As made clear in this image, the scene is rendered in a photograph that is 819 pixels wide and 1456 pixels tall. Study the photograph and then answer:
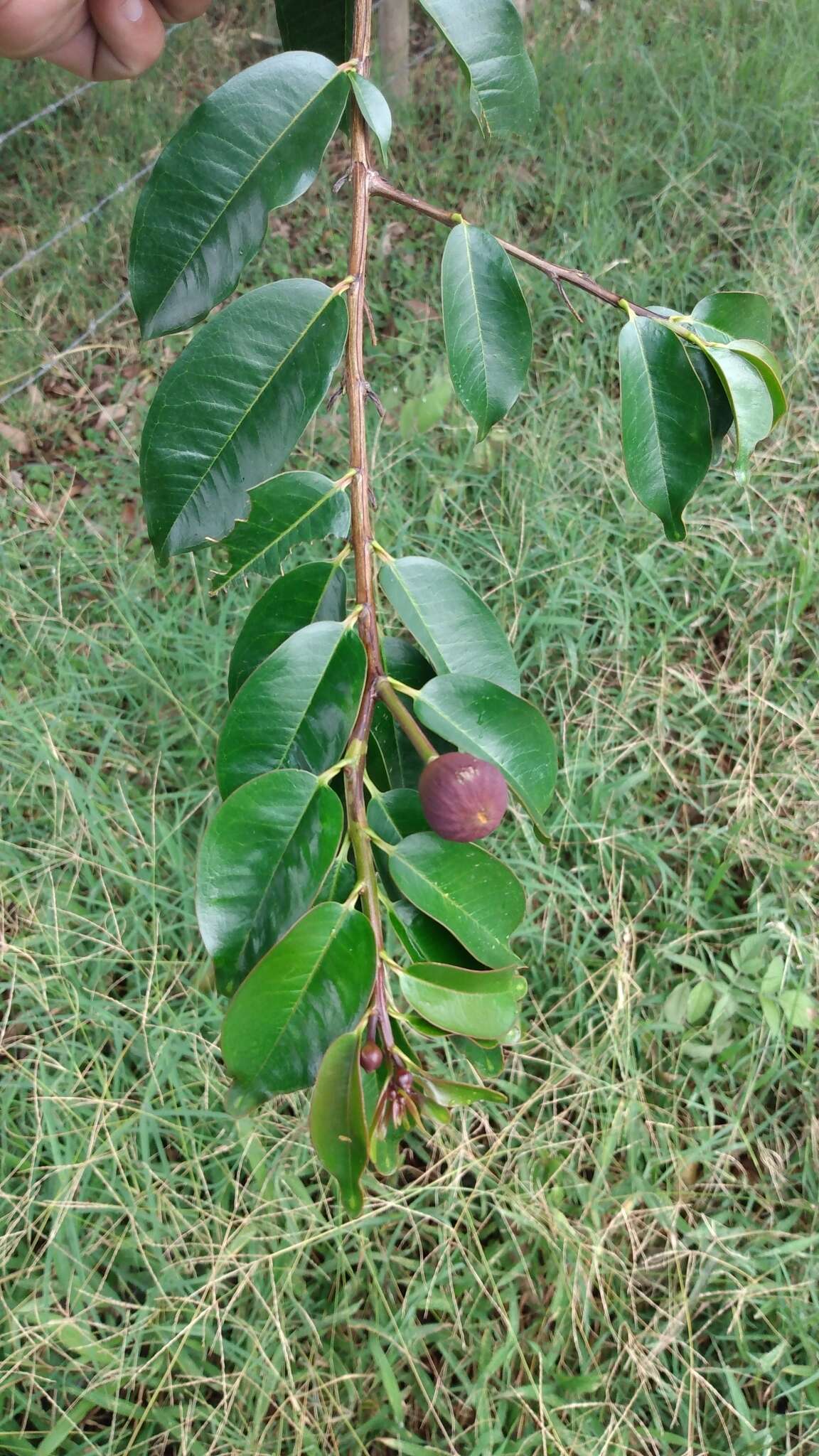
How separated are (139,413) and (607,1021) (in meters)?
1.71

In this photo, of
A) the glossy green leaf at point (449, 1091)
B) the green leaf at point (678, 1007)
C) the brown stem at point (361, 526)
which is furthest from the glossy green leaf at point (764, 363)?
the green leaf at point (678, 1007)

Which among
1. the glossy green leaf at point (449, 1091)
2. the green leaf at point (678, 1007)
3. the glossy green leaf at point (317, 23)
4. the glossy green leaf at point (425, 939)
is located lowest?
the green leaf at point (678, 1007)

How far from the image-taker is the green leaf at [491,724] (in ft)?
1.82

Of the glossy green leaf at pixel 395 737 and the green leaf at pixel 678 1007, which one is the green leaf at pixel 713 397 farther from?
the green leaf at pixel 678 1007

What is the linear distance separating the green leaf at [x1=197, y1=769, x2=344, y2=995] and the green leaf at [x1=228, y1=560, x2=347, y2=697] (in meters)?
0.11

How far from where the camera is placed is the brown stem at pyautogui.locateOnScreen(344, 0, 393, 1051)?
50 cm

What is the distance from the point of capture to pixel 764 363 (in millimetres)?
600

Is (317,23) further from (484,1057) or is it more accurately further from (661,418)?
(484,1057)

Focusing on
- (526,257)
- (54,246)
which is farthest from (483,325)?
(54,246)

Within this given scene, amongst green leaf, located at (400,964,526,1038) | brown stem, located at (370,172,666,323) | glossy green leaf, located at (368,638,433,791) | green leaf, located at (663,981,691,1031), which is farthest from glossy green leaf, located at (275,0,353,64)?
green leaf, located at (663,981,691,1031)

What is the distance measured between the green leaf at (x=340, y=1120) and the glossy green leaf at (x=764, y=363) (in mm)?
454

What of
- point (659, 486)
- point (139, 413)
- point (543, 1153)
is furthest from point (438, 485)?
point (659, 486)

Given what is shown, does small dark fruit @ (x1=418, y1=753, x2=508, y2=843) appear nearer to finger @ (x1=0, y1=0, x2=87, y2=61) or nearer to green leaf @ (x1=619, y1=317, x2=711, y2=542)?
green leaf @ (x1=619, y1=317, x2=711, y2=542)

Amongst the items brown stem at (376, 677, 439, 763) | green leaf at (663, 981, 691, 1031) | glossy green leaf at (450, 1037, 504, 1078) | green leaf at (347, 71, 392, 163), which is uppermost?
green leaf at (347, 71, 392, 163)
